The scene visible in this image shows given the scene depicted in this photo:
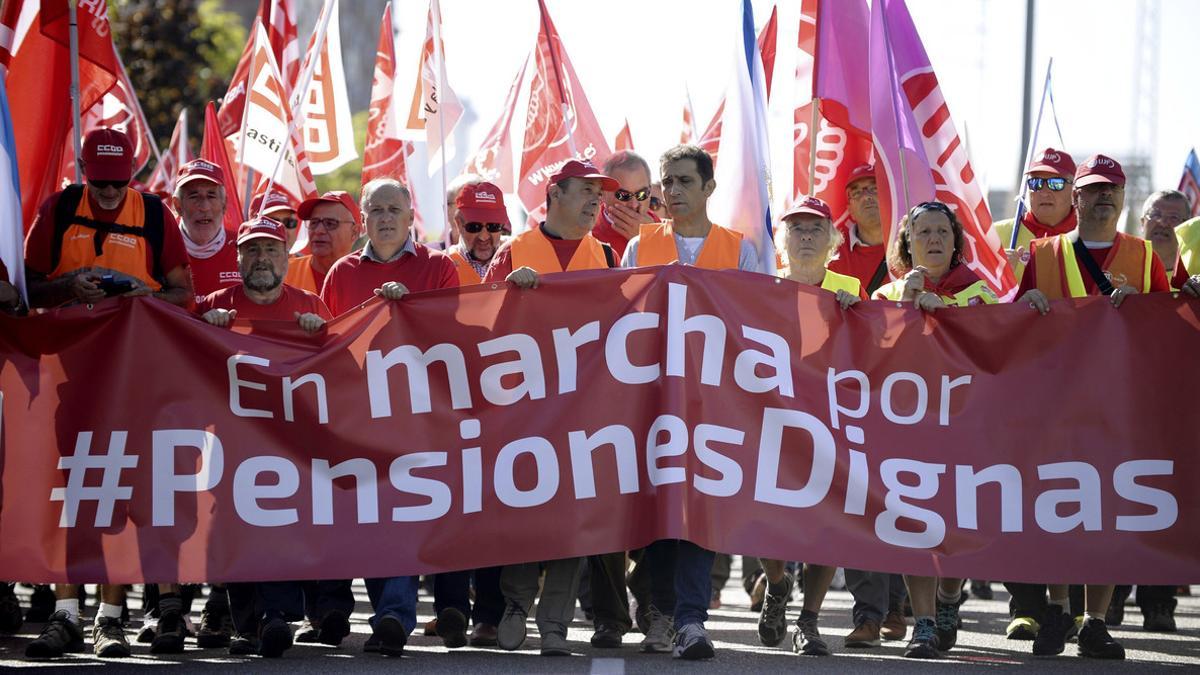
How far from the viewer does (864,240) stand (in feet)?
33.8

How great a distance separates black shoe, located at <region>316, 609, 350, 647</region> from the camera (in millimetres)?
8633

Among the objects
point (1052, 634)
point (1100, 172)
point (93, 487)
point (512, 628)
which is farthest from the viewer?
point (1100, 172)

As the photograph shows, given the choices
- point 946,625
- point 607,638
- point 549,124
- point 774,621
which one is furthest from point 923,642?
point 549,124

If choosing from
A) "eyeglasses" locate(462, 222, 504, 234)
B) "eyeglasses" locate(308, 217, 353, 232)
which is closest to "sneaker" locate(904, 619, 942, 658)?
"eyeglasses" locate(462, 222, 504, 234)

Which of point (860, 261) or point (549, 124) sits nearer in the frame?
point (860, 261)

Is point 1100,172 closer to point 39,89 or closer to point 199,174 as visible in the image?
point 199,174

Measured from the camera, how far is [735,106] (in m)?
9.42

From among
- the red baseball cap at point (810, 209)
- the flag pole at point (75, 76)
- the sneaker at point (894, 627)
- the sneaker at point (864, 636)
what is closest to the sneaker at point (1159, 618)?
the sneaker at point (894, 627)

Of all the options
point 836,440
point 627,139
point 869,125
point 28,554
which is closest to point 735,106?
point 869,125

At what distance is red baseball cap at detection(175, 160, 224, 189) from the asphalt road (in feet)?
8.07

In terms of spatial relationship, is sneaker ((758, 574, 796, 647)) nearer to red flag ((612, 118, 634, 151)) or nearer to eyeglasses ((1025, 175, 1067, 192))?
→ eyeglasses ((1025, 175, 1067, 192))

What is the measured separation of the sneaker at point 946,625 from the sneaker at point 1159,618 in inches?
73.8

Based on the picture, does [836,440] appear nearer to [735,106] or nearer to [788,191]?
[735,106]

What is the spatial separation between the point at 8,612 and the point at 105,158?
8.35ft
